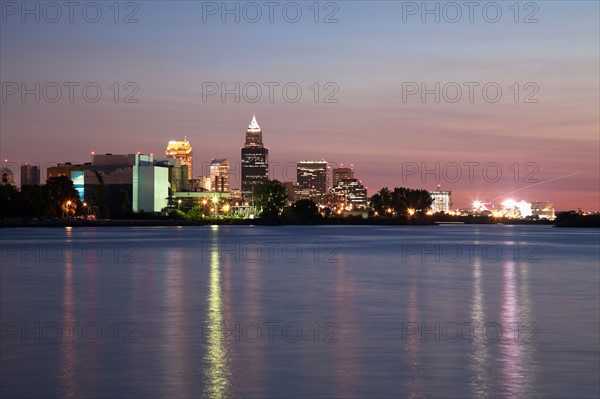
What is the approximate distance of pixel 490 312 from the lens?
32312 millimetres

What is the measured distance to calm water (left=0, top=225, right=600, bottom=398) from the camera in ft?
60.0

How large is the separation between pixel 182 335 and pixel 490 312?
12.4 meters

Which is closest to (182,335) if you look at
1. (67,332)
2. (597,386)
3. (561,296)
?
(67,332)

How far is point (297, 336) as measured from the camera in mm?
25578

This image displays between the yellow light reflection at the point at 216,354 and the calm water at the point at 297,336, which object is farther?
the calm water at the point at 297,336

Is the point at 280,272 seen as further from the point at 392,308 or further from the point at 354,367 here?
the point at 354,367

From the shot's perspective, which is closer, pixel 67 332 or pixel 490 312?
pixel 67 332

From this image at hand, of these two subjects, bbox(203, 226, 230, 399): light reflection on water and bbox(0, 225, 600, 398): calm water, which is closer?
bbox(203, 226, 230, 399): light reflection on water

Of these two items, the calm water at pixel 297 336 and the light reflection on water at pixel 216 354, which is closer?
the light reflection on water at pixel 216 354

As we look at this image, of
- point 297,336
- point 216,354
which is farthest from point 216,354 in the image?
point 297,336

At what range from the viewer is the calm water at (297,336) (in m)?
18.3

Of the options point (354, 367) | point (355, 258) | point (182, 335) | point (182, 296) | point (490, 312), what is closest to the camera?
point (354, 367)

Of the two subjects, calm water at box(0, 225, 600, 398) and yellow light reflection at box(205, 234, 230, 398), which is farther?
calm water at box(0, 225, 600, 398)

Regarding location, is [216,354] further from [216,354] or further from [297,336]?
[297,336]
